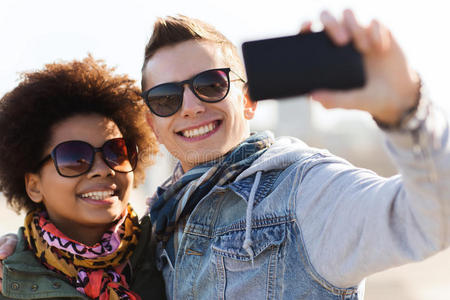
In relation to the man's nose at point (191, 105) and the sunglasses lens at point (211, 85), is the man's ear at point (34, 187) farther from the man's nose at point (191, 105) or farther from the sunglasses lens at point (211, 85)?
the sunglasses lens at point (211, 85)

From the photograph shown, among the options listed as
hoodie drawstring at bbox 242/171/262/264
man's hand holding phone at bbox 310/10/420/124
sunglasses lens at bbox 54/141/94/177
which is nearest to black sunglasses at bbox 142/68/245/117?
sunglasses lens at bbox 54/141/94/177

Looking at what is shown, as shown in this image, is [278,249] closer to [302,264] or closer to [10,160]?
[302,264]

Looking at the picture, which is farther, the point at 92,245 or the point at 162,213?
the point at 92,245

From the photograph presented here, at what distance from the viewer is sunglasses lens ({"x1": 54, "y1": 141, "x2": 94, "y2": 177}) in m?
2.69

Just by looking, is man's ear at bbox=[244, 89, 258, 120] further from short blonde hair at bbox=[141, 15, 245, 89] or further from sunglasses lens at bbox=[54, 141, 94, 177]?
sunglasses lens at bbox=[54, 141, 94, 177]

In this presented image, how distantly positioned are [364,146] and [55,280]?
2670 centimetres

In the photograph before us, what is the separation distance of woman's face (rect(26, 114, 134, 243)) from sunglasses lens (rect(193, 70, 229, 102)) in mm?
733

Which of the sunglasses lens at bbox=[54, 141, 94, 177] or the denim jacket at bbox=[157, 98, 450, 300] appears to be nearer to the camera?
the denim jacket at bbox=[157, 98, 450, 300]

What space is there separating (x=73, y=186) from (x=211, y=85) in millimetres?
1015

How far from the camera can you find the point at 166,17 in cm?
292

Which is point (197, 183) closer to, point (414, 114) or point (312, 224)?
point (312, 224)

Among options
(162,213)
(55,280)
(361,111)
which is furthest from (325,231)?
(55,280)

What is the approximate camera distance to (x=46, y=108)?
286 cm

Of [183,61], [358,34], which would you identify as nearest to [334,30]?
[358,34]
